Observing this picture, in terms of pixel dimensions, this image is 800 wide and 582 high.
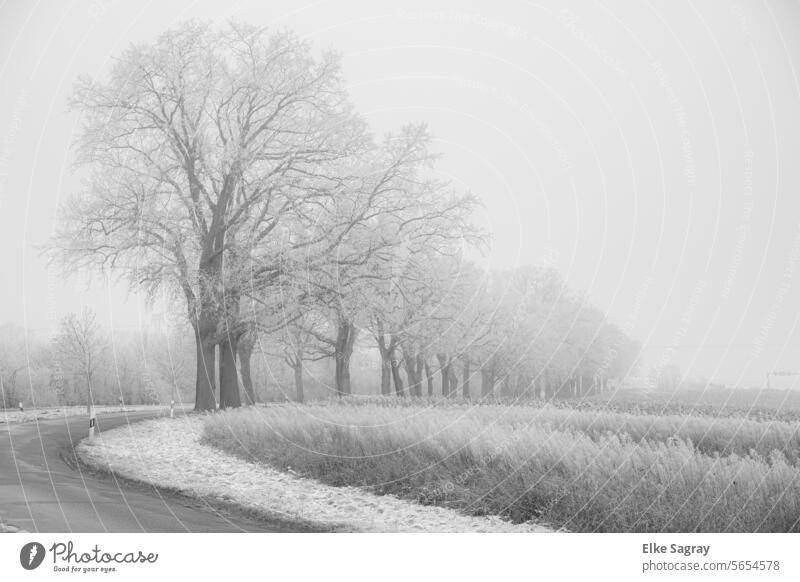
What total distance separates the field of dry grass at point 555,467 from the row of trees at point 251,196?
248 inches

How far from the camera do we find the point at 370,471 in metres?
10.8

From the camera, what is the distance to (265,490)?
10.0 metres

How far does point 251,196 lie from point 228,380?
6374mm

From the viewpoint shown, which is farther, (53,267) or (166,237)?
(166,237)

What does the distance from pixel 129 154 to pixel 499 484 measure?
1548cm

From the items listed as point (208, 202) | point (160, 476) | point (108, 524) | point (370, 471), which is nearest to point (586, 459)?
point (370, 471)

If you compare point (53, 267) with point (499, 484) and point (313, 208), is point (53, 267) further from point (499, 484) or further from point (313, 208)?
point (499, 484)

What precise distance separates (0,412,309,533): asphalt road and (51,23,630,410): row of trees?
902cm

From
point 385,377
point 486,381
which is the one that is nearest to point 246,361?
point 385,377

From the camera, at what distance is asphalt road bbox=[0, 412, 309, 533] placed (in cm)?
733
